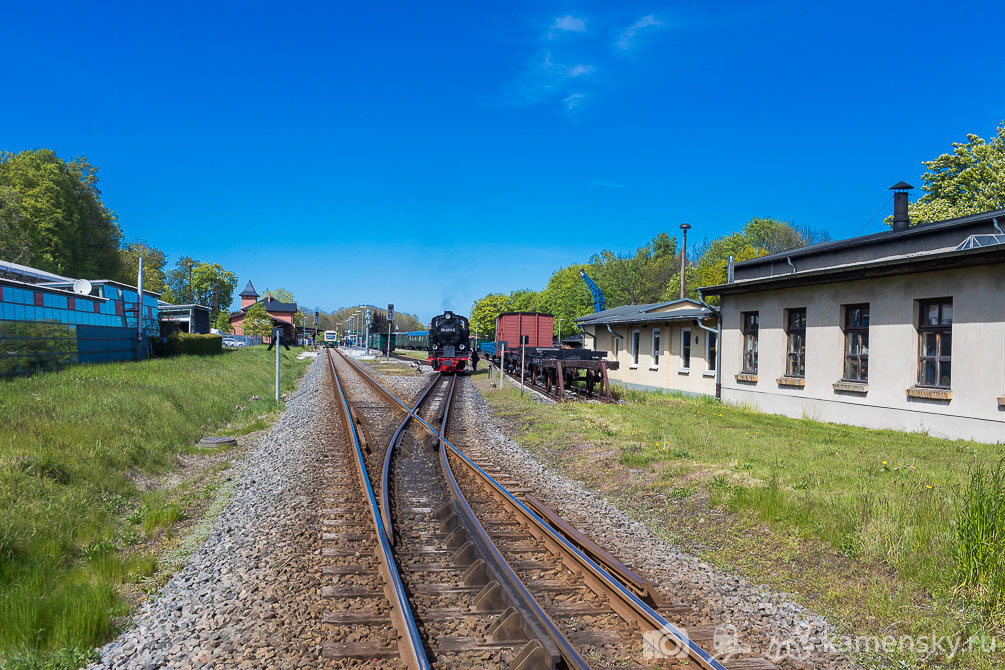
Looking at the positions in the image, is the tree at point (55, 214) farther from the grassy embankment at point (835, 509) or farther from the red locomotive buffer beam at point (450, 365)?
the grassy embankment at point (835, 509)

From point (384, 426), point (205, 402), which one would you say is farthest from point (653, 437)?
point (205, 402)

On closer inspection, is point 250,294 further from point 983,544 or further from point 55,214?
point 983,544

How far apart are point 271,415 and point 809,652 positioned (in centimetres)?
1498

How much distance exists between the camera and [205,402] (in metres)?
15.9

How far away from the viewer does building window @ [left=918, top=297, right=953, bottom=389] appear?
11.6 meters

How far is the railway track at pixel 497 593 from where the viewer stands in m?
3.91

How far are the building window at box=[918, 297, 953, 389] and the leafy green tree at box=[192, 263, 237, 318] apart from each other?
359 feet

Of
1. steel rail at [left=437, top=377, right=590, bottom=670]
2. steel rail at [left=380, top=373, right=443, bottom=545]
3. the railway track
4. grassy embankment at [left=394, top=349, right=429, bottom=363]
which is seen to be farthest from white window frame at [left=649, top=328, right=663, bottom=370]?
grassy embankment at [left=394, top=349, right=429, bottom=363]

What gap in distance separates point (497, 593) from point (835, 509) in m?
4.09

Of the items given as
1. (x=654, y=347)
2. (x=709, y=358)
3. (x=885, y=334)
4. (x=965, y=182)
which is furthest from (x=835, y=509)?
(x=965, y=182)

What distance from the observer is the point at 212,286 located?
352 ft

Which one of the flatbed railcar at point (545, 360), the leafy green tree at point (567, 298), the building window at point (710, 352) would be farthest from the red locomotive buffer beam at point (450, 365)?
the leafy green tree at point (567, 298)

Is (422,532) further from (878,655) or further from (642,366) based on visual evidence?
(642,366)

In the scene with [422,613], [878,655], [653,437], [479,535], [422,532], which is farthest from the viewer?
[653,437]
